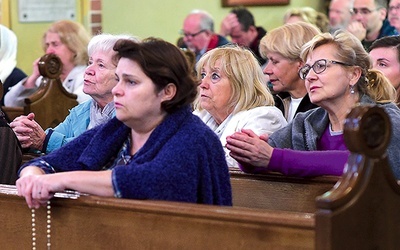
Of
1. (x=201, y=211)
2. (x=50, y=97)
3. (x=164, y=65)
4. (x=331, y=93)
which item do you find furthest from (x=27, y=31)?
(x=201, y=211)

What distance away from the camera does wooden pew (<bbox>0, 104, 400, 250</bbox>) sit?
214 cm

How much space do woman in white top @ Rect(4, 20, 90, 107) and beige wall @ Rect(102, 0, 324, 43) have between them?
1.42 metres

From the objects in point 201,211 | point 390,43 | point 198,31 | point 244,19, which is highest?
point 390,43

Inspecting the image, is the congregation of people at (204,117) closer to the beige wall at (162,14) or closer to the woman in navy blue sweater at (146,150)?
the woman in navy blue sweater at (146,150)

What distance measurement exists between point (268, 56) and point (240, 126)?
2.33ft

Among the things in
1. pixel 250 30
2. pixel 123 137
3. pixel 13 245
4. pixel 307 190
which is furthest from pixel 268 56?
pixel 250 30

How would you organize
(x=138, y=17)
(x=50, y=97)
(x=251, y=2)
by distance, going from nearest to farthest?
(x=50, y=97) < (x=138, y=17) < (x=251, y=2)

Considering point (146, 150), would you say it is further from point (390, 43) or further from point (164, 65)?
point (390, 43)

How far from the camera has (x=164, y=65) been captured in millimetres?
2633

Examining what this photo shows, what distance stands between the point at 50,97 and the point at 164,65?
3.03 meters

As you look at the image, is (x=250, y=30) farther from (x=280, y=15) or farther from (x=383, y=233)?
(x=383, y=233)

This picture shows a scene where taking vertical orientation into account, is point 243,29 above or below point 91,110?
below

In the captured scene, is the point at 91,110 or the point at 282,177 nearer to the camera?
the point at 282,177

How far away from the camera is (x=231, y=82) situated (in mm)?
3764
